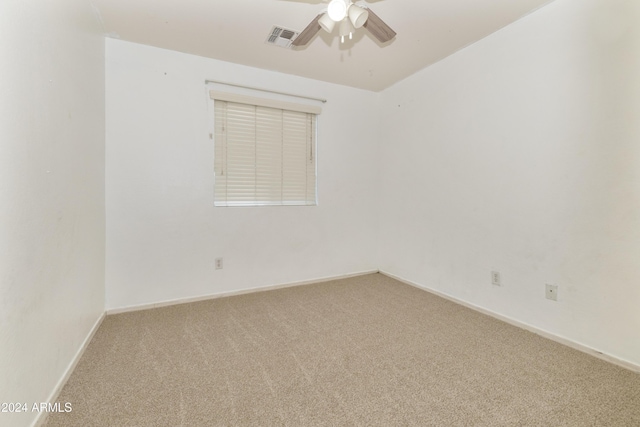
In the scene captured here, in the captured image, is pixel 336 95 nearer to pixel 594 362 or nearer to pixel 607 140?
pixel 607 140

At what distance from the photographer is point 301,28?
96.7 inches

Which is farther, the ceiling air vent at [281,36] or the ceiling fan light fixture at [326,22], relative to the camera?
the ceiling air vent at [281,36]

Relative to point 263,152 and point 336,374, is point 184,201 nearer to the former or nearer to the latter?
point 263,152

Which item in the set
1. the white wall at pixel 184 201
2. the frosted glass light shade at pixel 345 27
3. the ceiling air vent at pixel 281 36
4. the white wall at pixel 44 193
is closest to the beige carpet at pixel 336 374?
the white wall at pixel 44 193

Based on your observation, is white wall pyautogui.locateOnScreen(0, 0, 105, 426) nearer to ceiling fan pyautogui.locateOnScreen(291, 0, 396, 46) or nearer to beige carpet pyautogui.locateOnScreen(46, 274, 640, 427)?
beige carpet pyautogui.locateOnScreen(46, 274, 640, 427)

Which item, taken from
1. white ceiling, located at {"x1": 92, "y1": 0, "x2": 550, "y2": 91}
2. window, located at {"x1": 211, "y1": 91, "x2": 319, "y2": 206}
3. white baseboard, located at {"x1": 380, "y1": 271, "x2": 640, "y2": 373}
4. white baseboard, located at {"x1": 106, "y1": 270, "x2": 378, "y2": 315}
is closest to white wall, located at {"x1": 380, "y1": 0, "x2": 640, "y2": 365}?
white baseboard, located at {"x1": 380, "y1": 271, "x2": 640, "y2": 373}

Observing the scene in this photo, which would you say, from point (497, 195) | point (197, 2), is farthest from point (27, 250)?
point (497, 195)

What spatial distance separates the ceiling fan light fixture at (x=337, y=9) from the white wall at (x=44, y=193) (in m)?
1.43

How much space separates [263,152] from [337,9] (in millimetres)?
1890

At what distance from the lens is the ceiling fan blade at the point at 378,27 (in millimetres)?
1759

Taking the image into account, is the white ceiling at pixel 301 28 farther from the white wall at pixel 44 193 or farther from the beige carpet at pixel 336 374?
the beige carpet at pixel 336 374

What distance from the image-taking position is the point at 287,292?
127 inches

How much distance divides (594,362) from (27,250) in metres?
3.22

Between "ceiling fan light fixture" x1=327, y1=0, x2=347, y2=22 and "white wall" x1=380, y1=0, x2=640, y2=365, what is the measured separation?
1.67 metres
